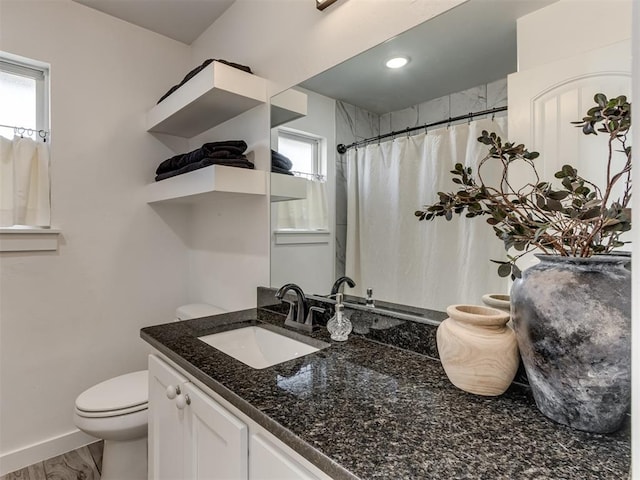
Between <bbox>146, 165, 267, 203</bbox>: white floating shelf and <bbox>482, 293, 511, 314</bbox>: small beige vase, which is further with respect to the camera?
<bbox>146, 165, 267, 203</bbox>: white floating shelf

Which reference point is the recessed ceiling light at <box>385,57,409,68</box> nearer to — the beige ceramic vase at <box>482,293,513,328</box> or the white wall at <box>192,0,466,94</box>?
the white wall at <box>192,0,466,94</box>

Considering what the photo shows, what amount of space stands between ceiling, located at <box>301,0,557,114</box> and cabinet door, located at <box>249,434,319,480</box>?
41.4 inches

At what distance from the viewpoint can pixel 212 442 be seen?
881mm

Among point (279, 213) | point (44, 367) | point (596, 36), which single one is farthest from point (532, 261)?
point (44, 367)

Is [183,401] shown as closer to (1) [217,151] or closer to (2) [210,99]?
(1) [217,151]

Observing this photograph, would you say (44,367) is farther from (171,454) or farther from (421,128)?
(421,128)

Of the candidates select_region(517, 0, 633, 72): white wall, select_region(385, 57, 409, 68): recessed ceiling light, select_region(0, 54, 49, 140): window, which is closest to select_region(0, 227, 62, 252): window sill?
select_region(0, 54, 49, 140): window

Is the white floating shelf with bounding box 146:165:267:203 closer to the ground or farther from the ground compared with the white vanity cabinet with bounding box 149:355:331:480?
farther from the ground

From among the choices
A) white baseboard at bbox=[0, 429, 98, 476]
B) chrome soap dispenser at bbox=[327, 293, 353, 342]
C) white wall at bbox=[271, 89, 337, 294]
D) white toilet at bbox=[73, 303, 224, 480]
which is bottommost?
white baseboard at bbox=[0, 429, 98, 476]

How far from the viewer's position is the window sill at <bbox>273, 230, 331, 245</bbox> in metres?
1.49

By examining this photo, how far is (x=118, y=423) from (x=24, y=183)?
127cm

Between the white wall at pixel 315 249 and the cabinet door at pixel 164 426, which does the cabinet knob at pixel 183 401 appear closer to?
the cabinet door at pixel 164 426

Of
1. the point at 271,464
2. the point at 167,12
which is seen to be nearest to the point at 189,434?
the point at 271,464

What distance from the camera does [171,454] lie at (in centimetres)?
108
